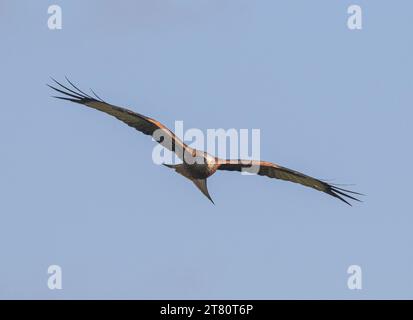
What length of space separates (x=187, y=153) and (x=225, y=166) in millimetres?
1219

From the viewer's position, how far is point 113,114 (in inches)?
1175

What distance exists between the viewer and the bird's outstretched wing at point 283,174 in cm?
3011

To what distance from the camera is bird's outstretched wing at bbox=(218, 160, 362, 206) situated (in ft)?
98.8

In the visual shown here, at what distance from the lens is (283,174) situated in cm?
3138
